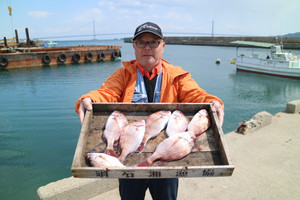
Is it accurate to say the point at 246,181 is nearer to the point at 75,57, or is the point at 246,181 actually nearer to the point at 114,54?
the point at 75,57

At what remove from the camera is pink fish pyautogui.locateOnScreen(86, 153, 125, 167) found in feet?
5.53

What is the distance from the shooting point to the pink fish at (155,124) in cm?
208

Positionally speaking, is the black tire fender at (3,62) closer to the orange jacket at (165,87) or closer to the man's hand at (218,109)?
the orange jacket at (165,87)

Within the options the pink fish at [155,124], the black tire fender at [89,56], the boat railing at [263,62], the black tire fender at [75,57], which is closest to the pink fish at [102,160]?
the pink fish at [155,124]

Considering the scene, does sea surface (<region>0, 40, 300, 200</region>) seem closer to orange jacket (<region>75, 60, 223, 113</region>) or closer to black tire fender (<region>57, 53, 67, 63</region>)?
orange jacket (<region>75, 60, 223, 113</region>)

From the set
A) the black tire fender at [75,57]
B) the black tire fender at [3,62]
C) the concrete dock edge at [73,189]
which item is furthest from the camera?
the black tire fender at [75,57]

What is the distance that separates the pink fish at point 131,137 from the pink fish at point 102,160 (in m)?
0.10

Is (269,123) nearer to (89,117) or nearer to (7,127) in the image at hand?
(89,117)

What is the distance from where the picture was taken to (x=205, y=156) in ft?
6.07

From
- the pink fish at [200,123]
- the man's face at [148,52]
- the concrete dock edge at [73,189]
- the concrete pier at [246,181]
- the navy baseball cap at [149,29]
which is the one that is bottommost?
the concrete pier at [246,181]

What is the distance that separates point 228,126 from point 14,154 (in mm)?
9924

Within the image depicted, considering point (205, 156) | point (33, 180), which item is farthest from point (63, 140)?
point (205, 156)

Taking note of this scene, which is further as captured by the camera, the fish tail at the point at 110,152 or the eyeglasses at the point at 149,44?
the eyeglasses at the point at 149,44

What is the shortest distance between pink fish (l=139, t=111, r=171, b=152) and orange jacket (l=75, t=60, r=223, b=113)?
34 cm
